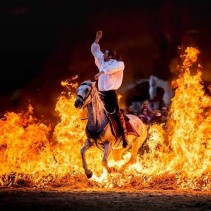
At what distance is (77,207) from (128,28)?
13.5 metres

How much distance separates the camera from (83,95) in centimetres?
1064

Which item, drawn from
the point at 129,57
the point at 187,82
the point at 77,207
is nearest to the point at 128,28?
the point at 129,57

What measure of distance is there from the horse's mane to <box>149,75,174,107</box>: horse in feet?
32.8

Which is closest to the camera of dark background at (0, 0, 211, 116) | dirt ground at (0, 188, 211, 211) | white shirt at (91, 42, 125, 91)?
dirt ground at (0, 188, 211, 211)

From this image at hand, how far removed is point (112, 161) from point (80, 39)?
9.36 metres

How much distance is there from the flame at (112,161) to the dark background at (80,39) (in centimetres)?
716

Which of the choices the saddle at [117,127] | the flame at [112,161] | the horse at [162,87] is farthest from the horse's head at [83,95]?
the horse at [162,87]

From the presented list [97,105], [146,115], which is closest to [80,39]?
[146,115]

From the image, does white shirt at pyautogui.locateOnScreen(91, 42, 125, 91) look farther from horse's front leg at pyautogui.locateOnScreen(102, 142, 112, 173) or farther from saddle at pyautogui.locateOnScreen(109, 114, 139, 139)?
horse's front leg at pyautogui.locateOnScreen(102, 142, 112, 173)

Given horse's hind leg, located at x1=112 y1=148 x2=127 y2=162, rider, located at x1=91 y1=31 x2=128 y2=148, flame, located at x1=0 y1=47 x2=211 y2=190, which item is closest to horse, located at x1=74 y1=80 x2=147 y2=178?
rider, located at x1=91 y1=31 x2=128 y2=148

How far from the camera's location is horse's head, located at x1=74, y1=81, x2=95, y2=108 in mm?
10531

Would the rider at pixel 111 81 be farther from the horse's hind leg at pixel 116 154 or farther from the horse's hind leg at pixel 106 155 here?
the horse's hind leg at pixel 116 154

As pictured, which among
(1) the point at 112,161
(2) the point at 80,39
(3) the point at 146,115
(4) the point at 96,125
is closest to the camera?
(4) the point at 96,125

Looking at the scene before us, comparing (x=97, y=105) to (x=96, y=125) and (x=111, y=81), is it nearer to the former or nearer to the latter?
(x=96, y=125)
